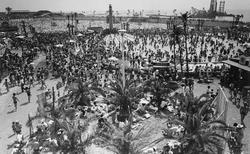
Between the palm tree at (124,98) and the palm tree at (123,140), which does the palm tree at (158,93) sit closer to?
the palm tree at (124,98)

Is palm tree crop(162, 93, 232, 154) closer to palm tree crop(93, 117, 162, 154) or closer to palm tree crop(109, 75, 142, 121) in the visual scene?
palm tree crop(93, 117, 162, 154)

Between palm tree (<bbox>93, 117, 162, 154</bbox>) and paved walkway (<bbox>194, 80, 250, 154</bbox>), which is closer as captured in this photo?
palm tree (<bbox>93, 117, 162, 154</bbox>)

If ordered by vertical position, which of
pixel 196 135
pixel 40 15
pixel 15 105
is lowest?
pixel 15 105

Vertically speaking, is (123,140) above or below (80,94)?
above

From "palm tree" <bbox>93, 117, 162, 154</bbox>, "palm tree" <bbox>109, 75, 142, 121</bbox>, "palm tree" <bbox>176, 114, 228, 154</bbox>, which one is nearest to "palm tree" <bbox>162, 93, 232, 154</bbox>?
"palm tree" <bbox>176, 114, 228, 154</bbox>

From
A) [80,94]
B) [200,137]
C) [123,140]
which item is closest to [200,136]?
[200,137]

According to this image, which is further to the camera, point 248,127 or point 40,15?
point 40,15

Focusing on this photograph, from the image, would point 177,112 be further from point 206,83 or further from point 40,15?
point 40,15

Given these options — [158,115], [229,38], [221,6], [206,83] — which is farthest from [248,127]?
[221,6]

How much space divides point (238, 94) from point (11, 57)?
2975 cm

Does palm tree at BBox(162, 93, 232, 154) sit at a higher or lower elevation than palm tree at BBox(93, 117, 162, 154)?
higher

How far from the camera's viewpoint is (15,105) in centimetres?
1984

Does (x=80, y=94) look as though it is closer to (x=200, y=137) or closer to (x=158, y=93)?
(x=158, y=93)

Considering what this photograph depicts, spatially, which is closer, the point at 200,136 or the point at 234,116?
the point at 200,136
